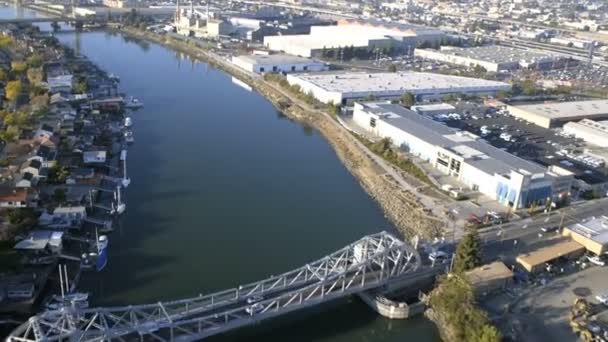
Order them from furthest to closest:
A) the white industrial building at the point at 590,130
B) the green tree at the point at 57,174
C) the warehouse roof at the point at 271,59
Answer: the warehouse roof at the point at 271,59 < the white industrial building at the point at 590,130 < the green tree at the point at 57,174

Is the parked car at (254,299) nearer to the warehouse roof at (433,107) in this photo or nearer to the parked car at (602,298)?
the parked car at (602,298)

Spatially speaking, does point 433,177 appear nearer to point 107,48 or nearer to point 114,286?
point 114,286

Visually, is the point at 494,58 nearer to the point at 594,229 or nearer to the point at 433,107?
the point at 433,107

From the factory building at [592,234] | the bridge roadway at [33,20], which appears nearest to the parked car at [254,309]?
the factory building at [592,234]

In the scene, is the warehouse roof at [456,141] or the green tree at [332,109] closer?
the warehouse roof at [456,141]

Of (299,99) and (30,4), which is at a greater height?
(30,4)

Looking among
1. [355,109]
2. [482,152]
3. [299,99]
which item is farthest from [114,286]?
[299,99]
